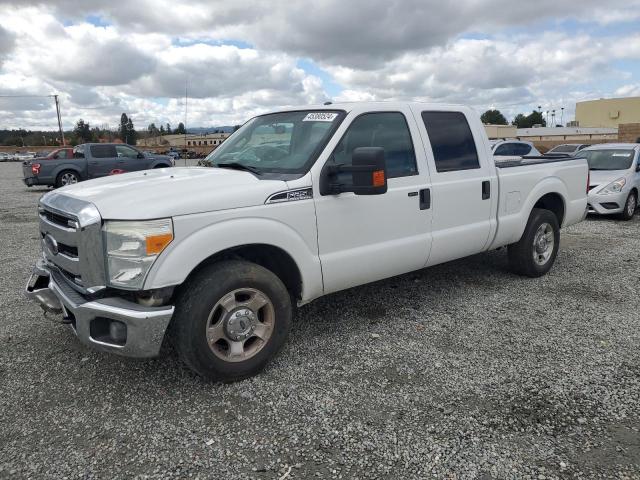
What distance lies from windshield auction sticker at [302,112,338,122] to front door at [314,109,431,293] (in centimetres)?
14

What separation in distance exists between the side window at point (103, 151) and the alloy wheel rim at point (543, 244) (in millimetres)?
15666

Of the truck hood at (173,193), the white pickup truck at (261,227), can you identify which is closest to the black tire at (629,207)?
the white pickup truck at (261,227)

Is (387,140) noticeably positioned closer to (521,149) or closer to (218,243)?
(218,243)

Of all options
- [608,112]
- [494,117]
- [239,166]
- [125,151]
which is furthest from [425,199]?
[494,117]

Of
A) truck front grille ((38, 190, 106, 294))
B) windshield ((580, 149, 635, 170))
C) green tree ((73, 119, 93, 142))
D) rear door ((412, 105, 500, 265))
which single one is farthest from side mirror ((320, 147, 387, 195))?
green tree ((73, 119, 93, 142))

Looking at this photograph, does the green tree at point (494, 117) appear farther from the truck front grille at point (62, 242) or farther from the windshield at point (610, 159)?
the truck front grille at point (62, 242)

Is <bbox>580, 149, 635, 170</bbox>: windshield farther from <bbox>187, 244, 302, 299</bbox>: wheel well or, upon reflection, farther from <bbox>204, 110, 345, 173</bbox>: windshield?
<bbox>187, 244, 302, 299</bbox>: wheel well

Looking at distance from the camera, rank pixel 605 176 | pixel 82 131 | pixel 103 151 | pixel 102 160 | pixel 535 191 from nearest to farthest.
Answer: pixel 535 191 → pixel 605 176 → pixel 102 160 → pixel 103 151 → pixel 82 131

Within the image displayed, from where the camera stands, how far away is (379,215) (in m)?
4.12

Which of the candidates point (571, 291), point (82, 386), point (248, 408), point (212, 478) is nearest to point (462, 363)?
point (248, 408)

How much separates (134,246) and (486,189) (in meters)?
3.44

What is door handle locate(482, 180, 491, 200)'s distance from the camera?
4.98m

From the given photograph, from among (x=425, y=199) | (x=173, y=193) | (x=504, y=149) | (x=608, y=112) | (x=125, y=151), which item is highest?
(x=608, y=112)

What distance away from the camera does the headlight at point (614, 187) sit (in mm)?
10016
